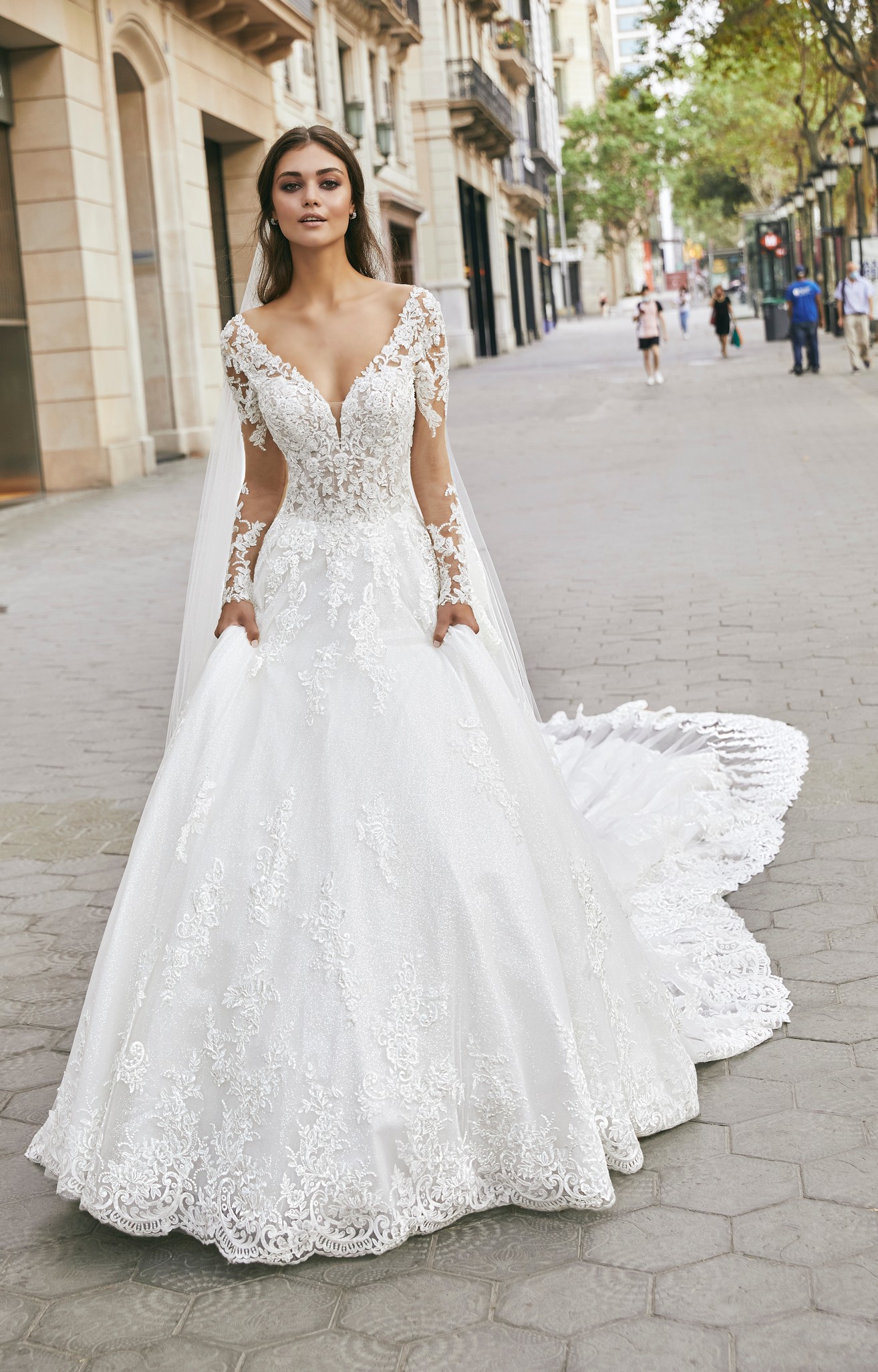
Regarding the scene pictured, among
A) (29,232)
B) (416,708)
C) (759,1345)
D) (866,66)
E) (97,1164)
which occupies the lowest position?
(759,1345)

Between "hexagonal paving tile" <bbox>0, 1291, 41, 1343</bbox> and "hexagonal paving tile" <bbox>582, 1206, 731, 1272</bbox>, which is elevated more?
"hexagonal paving tile" <bbox>0, 1291, 41, 1343</bbox>

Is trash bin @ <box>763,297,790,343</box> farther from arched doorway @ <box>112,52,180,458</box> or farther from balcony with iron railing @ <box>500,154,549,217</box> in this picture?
arched doorway @ <box>112,52,180,458</box>

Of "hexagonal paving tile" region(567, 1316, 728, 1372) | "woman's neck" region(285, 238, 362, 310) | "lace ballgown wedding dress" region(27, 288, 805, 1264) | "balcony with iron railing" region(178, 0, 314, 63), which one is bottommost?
"hexagonal paving tile" region(567, 1316, 728, 1372)

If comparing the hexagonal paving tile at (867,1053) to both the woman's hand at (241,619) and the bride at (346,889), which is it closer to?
the bride at (346,889)

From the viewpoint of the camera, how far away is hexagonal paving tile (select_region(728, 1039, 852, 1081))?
343 centimetres

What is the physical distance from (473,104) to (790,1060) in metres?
40.1

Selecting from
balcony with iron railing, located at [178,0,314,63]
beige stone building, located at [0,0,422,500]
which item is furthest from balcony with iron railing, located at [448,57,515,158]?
balcony with iron railing, located at [178,0,314,63]

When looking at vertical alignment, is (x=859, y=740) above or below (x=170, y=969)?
below

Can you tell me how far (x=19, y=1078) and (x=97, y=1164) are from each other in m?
0.93

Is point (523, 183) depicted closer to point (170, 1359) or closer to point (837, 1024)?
point (837, 1024)

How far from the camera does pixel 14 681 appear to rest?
815cm

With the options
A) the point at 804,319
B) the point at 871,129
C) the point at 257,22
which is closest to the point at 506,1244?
the point at 257,22

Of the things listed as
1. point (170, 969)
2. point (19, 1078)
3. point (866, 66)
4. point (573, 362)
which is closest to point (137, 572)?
point (19, 1078)

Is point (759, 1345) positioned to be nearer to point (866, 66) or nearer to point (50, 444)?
point (50, 444)
